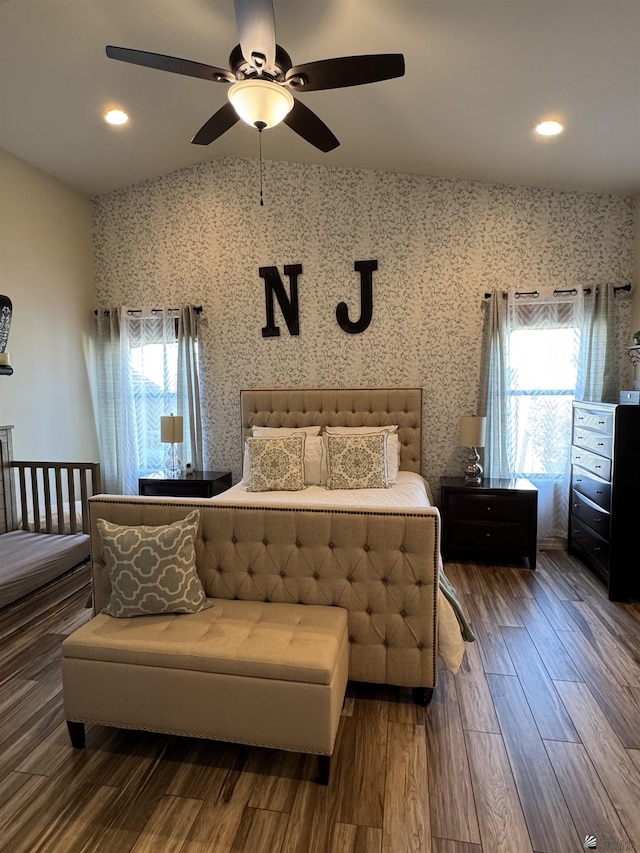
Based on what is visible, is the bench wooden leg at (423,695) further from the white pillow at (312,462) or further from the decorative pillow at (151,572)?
the white pillow at (312,462)

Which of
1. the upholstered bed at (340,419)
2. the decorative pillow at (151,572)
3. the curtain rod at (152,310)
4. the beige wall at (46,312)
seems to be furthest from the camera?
the curtain rod at (152,310)

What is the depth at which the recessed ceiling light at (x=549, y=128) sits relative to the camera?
3.03 meters

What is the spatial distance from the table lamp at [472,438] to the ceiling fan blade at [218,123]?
2.68 meters

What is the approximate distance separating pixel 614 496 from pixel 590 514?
1.55 ft

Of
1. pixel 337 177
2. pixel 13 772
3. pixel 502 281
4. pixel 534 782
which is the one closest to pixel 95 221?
pixel 337 177

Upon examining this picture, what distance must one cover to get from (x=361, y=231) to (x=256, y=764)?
3977 millimetres

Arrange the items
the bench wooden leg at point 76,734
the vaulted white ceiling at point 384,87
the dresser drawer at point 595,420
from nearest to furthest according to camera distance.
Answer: the bench wooden leg at point 76,734
the vaulted white ceiling at point 384,87
the dresser drawer at point 595,420

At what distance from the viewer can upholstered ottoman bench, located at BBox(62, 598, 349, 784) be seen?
1.76 m

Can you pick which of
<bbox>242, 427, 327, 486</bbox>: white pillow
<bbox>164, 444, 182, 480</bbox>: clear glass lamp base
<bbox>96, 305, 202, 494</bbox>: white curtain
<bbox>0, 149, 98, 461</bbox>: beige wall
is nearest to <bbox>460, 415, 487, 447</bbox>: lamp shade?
<bbox>242, 427, 327, 486</bbox>: white pillow

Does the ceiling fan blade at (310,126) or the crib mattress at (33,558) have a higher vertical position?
the ceiling fan blade at (310,126)

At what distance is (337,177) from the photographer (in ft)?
14.4

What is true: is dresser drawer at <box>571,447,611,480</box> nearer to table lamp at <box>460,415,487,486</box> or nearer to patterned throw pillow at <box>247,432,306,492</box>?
table lamp at <box>460,415,487,486</box>

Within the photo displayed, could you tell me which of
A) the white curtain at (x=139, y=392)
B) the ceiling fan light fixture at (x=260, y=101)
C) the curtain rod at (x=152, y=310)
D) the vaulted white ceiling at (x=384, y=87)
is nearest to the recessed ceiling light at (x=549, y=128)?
the vaulted white ceiling at (x=384, y=87)

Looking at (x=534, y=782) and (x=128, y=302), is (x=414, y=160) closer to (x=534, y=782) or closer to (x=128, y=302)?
(x=128, y=302)
